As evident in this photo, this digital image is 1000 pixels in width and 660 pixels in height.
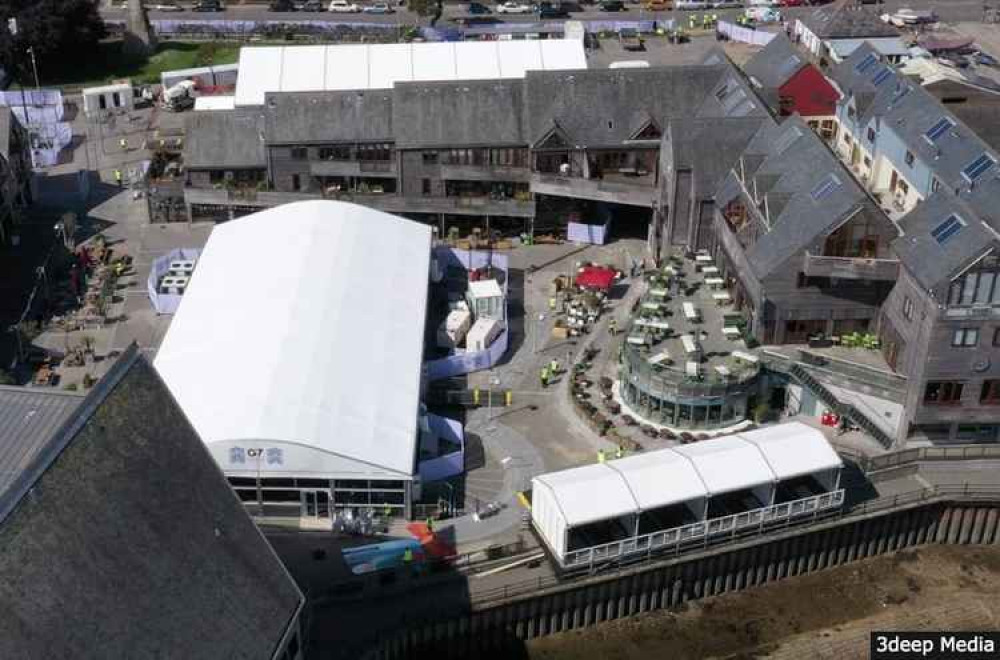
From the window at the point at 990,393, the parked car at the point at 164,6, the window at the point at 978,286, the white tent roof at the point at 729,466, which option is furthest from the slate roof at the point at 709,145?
the parked car at the point at 164,6

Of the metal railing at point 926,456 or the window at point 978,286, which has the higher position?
the window at point 978,286

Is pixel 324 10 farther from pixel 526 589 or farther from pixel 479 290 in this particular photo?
pixel 526 589

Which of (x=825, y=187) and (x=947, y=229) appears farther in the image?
(x=825, y=187)

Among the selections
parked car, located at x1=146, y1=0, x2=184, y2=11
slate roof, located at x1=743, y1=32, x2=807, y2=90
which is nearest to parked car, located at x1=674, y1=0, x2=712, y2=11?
slate roof, located at x1=743, y1=32, x2=807, y2=90

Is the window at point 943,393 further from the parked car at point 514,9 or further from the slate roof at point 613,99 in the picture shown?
the parked car at point 514,9

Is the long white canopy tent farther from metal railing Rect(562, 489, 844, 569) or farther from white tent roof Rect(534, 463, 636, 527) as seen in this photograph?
metal railing Rect(562, 489, 844, 569)

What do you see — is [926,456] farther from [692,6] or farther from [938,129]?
[692,6]

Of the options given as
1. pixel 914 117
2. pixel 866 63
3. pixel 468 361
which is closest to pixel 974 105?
pixel 866 63
